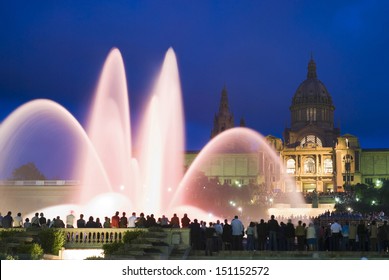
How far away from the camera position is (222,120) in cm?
14888

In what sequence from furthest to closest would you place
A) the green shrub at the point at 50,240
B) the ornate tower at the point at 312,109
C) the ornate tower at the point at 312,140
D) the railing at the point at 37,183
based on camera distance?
the ornate tower at the point at 312,109
the ornate tower at the point at 312,140
the railing at the point at 37,183
the green shrub at the point at 50,240

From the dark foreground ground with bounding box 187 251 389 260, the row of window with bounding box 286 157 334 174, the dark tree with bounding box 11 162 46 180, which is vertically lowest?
the dark foreground ground with bounding box 187 251 389 260

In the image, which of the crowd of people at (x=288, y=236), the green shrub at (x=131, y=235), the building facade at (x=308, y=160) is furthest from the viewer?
the building facade at (x=308, y=160)

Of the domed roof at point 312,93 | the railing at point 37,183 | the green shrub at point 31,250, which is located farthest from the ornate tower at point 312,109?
the green shrub at point 31,250

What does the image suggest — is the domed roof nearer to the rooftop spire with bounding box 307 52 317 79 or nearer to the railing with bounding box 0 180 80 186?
the rooftop spire with bounding box 307 52 317 79

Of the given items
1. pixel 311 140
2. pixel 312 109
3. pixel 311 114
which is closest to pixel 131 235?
pixel 311 140

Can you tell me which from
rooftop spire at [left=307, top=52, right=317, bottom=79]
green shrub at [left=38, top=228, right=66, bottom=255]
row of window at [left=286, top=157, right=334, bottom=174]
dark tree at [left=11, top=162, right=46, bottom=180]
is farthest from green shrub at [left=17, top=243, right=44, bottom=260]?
rooftop spire at [left=307, top=52, right=317, bottom=79]

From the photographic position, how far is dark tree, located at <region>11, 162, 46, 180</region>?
393 ft

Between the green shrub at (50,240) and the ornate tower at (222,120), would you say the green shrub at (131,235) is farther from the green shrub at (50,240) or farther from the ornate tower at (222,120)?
the ornate tower at (222,120)

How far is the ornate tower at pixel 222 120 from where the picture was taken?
14875cm

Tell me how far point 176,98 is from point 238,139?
4753 inches

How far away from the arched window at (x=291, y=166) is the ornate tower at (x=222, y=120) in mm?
16973
